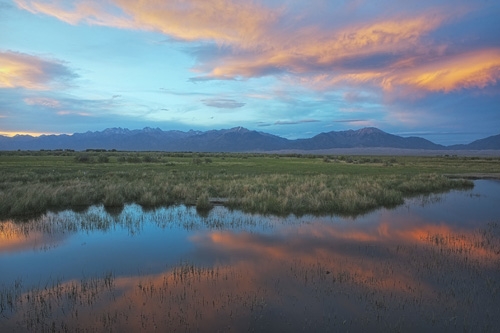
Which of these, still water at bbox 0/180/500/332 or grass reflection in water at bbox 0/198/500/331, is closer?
grass reflection in water at bbox 0/198/500/331

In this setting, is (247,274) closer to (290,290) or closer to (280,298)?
(290,290)

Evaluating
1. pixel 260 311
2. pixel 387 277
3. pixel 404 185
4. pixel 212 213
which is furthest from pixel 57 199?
pixel 404 185

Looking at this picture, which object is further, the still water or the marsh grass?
the still water

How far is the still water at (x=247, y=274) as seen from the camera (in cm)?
782

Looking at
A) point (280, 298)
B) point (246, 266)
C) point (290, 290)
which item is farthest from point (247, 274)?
point (280, 298)

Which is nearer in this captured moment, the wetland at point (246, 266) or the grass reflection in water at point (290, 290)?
the grass reflection in water at point (290, 290)

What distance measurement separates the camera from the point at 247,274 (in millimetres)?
10805

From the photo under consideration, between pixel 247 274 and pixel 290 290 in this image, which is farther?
pixel 247 274

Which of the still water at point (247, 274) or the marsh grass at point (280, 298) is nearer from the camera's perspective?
the marsh grass at point (280, 298)

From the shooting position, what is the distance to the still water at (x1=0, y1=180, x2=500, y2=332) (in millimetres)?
7824

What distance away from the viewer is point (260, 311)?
8211 mm

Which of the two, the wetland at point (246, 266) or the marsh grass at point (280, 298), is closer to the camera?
the marsh grass at point (280, 298)

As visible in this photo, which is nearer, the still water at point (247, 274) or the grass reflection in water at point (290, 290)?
the grass reflection in water at point (290, 290)

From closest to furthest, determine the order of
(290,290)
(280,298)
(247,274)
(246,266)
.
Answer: (280,298)
(290,290)
(247,274)
(246,266)
